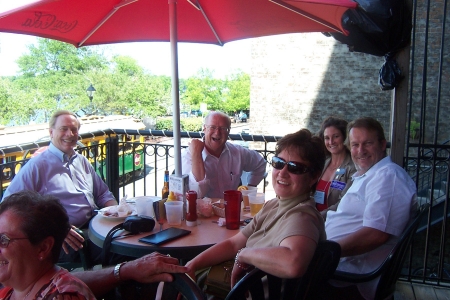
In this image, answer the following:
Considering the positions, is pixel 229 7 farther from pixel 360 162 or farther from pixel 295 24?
pixel 360 162

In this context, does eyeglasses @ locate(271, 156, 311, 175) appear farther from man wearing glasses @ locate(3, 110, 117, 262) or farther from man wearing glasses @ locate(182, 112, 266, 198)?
man wearing glasses @ locate(3, 110, 117, 262)

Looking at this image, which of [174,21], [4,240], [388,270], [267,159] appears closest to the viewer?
[4,240]

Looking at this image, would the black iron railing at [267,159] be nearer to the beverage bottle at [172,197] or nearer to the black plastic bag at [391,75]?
the black plastic bag at [391,75]

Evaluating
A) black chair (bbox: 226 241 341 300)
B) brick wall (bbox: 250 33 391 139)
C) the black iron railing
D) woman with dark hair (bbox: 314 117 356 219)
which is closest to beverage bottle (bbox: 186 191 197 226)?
black chair (bbox: 226 241 341 300)

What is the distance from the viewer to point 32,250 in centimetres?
115

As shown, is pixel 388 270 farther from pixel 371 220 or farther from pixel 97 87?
pixel 97 87

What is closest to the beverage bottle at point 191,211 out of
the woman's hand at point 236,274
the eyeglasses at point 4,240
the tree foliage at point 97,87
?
the woman's hand at point 236,274

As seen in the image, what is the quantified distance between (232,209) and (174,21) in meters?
1.17

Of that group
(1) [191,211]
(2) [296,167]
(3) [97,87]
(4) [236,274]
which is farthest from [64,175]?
(3) [97,87]

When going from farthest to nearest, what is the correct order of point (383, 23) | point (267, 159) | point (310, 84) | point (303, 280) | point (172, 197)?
point (310, 84)
point (267, 159)
point (383, 23)
point (172, 197)
point (303, 280)

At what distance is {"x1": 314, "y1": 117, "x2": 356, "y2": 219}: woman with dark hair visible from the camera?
8.46ft

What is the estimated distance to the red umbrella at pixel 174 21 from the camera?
2.36 metres

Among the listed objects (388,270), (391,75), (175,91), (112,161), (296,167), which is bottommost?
(388,270)

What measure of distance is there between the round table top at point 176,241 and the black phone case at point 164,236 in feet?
0.06
